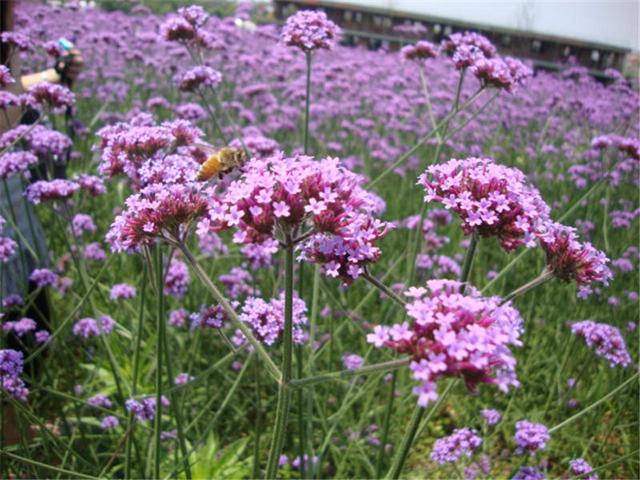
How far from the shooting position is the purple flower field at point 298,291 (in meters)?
1.32

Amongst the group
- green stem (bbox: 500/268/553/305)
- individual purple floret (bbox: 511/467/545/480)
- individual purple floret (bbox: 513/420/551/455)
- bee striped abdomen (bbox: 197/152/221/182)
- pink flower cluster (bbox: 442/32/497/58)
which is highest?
pink flower cluster (bbox: 442/32/497/58)

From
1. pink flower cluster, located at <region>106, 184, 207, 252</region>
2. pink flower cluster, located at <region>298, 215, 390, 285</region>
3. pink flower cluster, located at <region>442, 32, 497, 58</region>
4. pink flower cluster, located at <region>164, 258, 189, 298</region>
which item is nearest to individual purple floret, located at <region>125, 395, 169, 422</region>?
pink flower cluster, located at <region>164, 258, 189, 298</region>

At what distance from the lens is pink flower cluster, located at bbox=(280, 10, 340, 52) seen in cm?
272

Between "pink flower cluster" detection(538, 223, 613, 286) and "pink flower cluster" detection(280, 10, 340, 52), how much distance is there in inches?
62.4

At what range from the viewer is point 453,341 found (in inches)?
41.2

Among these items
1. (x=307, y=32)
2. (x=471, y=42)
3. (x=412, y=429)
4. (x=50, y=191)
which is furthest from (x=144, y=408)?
(x=471, y=42)

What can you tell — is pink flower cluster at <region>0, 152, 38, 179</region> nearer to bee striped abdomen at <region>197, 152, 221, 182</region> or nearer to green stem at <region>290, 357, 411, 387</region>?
bee striped abdomen at <region>197, 152, 221, 182</region>

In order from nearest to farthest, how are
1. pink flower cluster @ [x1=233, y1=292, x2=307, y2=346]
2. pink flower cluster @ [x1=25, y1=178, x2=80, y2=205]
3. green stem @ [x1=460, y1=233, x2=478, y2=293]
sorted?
green stem @ [x1=460, y1=233, x2=478, y2=293] < pink flower cluster @ [x1=233, y1=292, x2=307, y2=346] < pink flower cluster @ [x1=25, y1=178, x2=80, y2=205]

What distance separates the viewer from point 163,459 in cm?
280

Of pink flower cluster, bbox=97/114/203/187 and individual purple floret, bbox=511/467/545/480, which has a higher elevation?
pink flower cluster, bbox=97/114/203/187

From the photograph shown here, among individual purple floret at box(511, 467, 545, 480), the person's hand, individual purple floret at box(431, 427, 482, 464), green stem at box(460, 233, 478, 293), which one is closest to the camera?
green stem at box(460, 233, 478, 293)

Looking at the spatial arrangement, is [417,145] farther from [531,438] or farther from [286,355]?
[286,355]

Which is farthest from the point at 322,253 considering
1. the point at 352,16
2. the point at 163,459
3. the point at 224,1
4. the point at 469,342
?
the point at 352,16

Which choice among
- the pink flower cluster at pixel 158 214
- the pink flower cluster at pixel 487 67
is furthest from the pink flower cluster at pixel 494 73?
the pink flower cluster at pixel 158 214
